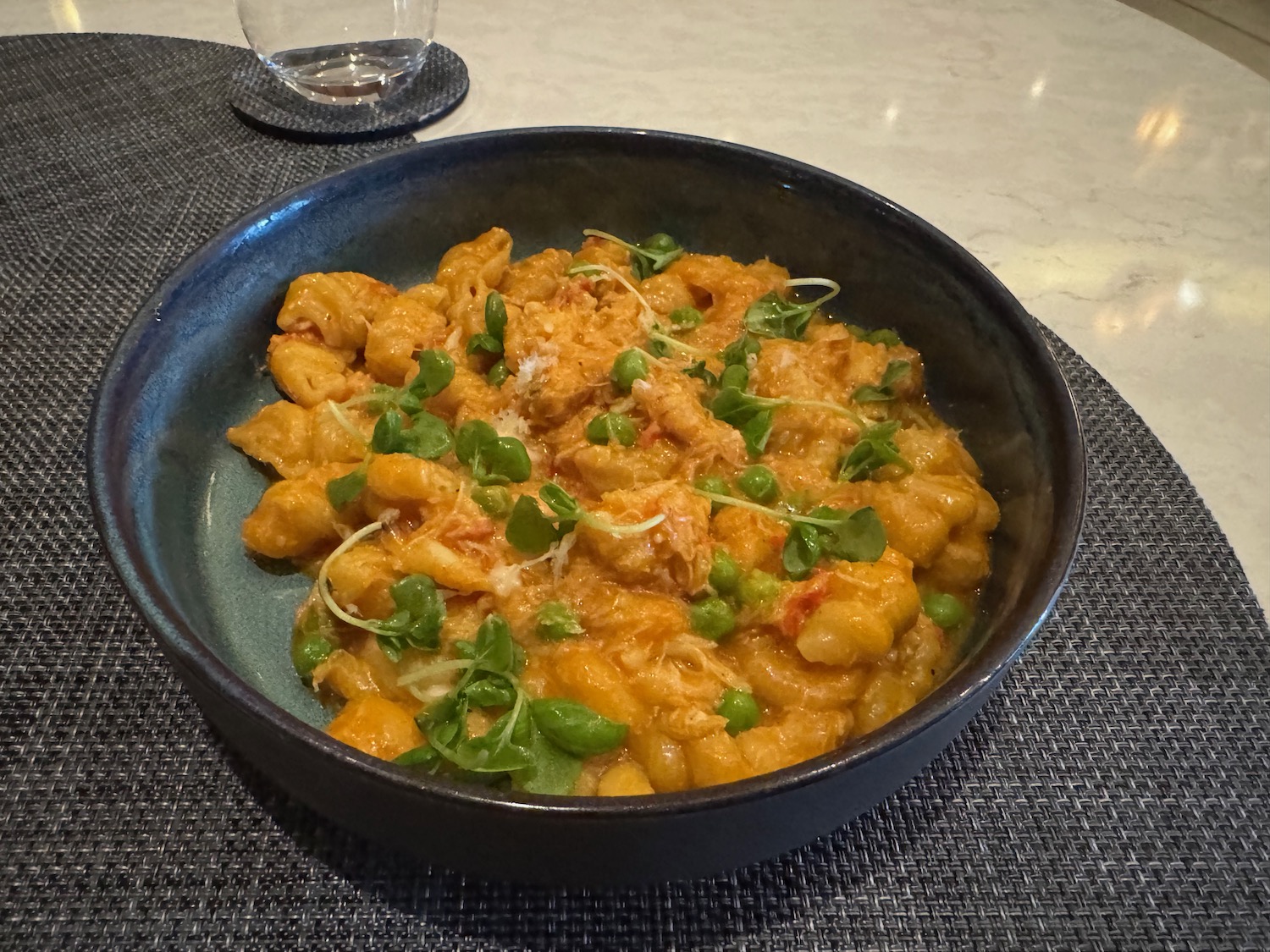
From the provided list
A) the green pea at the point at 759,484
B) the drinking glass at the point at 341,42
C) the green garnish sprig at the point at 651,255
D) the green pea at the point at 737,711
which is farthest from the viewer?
the drinking glass at the point at 341,42

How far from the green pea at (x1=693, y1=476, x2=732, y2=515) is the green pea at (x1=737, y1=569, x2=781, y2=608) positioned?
20cm

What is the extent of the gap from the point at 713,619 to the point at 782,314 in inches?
38.3

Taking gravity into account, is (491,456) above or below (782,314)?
below

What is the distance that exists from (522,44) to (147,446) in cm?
311

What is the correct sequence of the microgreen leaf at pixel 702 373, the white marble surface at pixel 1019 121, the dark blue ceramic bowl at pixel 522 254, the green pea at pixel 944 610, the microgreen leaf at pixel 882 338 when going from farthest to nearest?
the white marble surface at pixel 1019 121
the microgreen leaf at pixel 882 338
the microgreen leaf at pixel 702 373
the green pea at pixel 944 610
the dark blue ceramic bowl at pixel 522 254

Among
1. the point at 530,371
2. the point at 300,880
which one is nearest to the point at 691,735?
the point at 300,880

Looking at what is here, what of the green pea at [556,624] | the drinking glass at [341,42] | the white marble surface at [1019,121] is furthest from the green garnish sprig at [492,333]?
the drinking glass at [341,42]

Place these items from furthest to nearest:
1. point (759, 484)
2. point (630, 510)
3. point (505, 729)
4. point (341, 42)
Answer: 1. point (341, 42)
2. point (759, 484)
3. point (630, 510)
4. point (505, 729)

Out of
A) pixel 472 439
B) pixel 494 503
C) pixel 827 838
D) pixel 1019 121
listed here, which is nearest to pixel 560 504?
pixel 494 503

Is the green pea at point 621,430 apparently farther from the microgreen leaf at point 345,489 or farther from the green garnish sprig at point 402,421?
the microgreen leaf at point 345,489

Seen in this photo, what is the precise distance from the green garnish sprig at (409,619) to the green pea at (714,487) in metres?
0.60

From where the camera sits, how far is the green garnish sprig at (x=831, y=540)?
1891 millimetres

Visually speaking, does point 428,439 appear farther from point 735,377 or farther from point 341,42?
point 341,42

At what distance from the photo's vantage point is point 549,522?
1.89m
